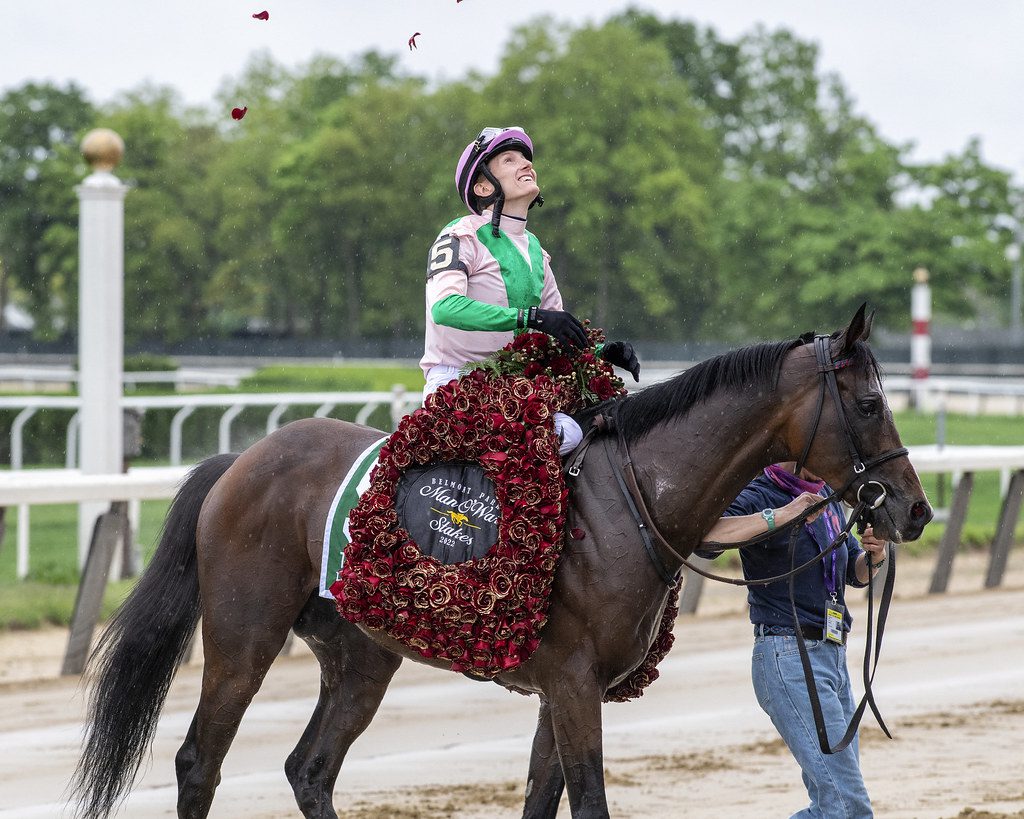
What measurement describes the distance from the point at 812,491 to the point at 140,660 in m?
1.94

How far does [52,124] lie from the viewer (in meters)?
43.9

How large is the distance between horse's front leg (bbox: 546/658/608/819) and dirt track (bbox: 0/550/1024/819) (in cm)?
148

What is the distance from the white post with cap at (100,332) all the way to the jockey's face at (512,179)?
4.98 metres

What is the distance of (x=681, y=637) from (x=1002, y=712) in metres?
2.25

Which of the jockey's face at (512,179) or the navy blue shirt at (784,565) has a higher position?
the jockey's face at (512,179)

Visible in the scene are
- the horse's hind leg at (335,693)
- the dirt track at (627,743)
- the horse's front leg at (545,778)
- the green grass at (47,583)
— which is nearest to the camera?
the horse's front leg at (545,778)

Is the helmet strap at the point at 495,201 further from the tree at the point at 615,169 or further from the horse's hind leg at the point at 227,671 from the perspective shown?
the tree at the point at 615,169

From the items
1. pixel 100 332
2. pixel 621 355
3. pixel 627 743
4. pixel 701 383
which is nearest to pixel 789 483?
pixel 701 383

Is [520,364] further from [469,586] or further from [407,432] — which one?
[469,586]

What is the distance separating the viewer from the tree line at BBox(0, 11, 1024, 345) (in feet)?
118

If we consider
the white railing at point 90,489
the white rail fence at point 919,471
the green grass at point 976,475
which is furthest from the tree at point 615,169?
the white railing at point 90,489

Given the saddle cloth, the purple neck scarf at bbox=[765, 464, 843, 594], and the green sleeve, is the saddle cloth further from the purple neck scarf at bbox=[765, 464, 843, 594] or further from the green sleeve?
the purple neck scarf at bbox=[765, 464, 843, 594]

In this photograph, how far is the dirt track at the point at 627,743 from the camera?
5039 mm

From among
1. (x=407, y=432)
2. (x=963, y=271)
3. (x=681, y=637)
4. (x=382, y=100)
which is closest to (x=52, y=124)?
(x=382, y=100)
